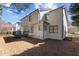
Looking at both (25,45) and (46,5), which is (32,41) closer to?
(25,45)

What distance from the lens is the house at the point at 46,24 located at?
450 cm

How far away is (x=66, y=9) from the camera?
14.7 ft

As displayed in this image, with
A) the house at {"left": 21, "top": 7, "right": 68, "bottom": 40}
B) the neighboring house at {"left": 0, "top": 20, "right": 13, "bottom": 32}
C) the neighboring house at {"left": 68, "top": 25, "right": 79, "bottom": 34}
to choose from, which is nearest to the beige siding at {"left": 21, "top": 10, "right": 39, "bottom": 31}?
the house at {"left": 21, "top": 7, "right": 68, "bottom": 40}

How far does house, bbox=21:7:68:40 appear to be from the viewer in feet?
14.8

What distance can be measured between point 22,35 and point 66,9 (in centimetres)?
78

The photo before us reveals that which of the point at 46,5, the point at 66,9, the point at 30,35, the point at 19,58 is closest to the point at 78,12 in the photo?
the point at 66,9

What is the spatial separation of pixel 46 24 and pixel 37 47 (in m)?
0.37

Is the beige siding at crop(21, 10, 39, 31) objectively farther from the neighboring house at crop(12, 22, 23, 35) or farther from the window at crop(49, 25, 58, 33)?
the window at crop(49, 25, 58, 33)

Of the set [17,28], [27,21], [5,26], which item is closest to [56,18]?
[27,21]

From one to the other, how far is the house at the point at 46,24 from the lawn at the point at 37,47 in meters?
0.09

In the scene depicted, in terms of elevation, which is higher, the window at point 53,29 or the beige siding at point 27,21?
the beige siding at point 27,21

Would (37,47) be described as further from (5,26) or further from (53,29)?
(5,26)

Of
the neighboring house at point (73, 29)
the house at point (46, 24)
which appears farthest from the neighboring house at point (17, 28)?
the neighboring house at point (73, 29)

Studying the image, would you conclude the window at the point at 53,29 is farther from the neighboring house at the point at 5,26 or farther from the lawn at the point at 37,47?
the neighboring house at the point at 5,26
